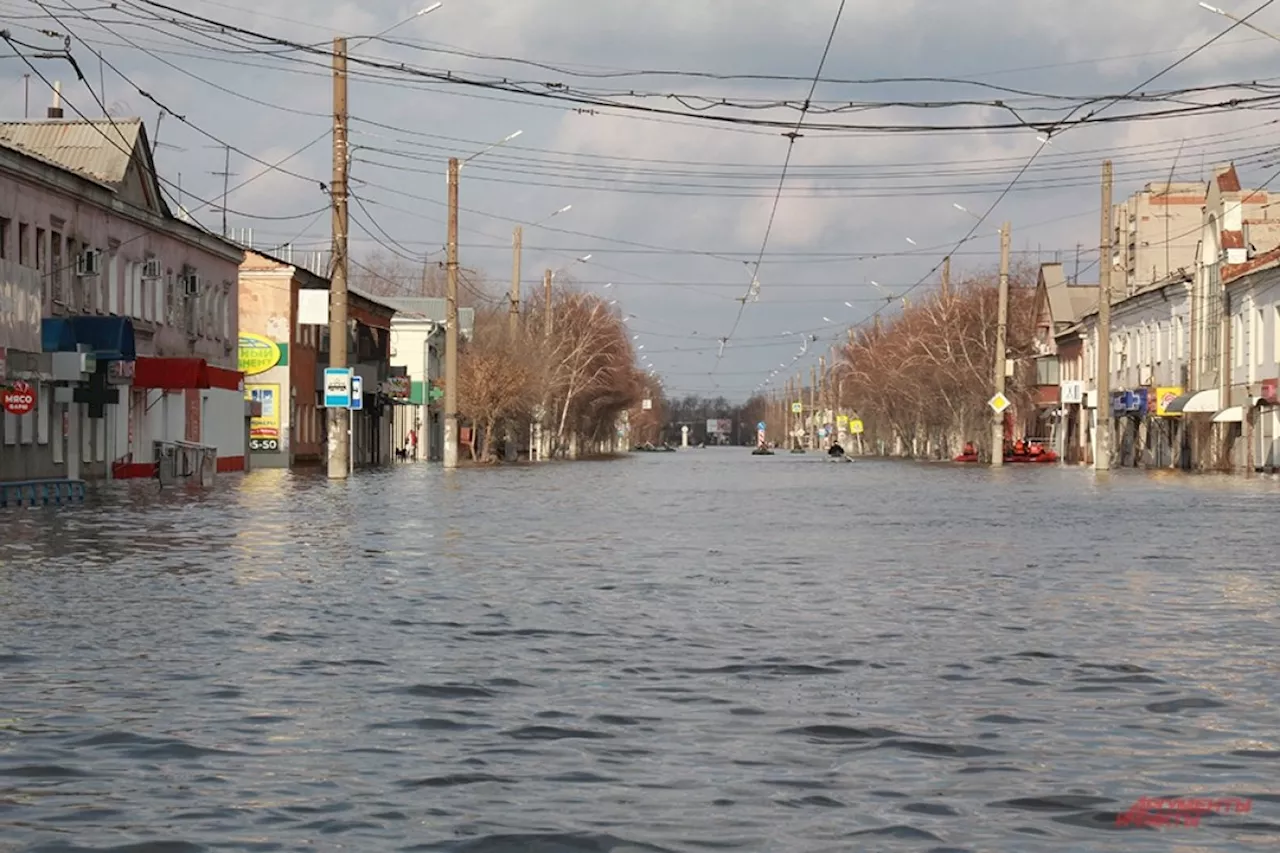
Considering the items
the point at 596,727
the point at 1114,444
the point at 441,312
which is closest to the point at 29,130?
the point at 596,727

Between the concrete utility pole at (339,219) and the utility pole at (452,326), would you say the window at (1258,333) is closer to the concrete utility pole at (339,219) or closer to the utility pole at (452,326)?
the utility pole at (452,326)

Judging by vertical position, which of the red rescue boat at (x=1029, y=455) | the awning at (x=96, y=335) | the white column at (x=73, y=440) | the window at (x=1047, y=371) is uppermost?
the window at (x=1047, y=371)

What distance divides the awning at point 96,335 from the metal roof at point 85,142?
9.65m

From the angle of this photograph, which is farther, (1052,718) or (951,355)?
(951,355)

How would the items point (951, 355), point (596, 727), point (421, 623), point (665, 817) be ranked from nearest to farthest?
point (665, 817)
point (596, 727)
point (421, 623)
point (951, 355)

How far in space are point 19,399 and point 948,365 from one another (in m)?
80.9

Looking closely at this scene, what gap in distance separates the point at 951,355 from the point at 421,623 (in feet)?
326

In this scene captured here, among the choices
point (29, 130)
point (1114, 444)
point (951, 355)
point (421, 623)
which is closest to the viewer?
point (421, 623)

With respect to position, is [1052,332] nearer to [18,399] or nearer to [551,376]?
[551,376]

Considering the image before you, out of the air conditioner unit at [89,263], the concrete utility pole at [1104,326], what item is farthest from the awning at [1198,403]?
the air conditioner unit at [89,263]

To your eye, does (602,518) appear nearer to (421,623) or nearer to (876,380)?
(421,623)

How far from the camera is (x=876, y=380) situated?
138 meters

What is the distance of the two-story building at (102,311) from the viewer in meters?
45.2

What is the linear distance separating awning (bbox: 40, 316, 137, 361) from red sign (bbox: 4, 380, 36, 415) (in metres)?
6.66
